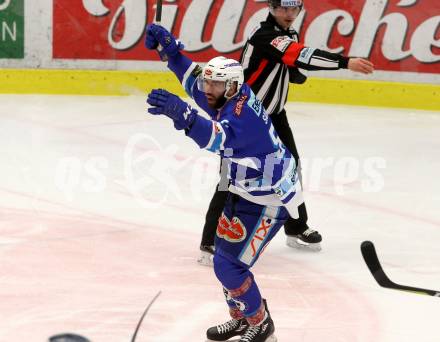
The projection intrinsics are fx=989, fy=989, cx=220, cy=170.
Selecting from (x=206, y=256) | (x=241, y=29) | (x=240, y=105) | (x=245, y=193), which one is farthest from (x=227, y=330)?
(x=241, y=29)

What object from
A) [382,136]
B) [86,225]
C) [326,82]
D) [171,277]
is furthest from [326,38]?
[171,277]

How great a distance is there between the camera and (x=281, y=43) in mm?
4480

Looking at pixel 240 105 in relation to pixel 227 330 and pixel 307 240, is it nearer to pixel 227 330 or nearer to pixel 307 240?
pixel 227 330

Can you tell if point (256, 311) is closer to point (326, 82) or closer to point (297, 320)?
point (297, 320)

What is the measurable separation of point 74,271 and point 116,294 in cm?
34

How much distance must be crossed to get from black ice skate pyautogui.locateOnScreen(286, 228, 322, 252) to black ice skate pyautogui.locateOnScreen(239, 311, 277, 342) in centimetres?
133

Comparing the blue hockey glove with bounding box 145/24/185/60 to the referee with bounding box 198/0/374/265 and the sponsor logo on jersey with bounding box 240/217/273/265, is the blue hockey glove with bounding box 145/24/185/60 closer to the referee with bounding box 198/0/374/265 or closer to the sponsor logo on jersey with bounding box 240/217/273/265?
the referee with bounding box 198/0/374/265

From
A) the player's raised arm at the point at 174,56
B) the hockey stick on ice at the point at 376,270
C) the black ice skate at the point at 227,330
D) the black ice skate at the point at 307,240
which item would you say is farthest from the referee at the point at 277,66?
the hockey stick on ice at the point at 376,270

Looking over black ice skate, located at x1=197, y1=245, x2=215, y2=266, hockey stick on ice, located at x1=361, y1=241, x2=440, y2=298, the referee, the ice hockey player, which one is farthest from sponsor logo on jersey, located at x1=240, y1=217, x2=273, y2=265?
black ice skate, located at x1=197, y1=245, x2=215, y2=266

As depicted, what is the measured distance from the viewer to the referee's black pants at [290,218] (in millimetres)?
4504

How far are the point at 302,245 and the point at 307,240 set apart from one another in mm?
42

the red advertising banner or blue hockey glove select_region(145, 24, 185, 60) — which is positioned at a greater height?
blue hockey glove select_region(145, 24, 185, 60)

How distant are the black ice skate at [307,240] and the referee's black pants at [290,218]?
0.08 ft

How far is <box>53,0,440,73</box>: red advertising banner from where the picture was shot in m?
8.48
